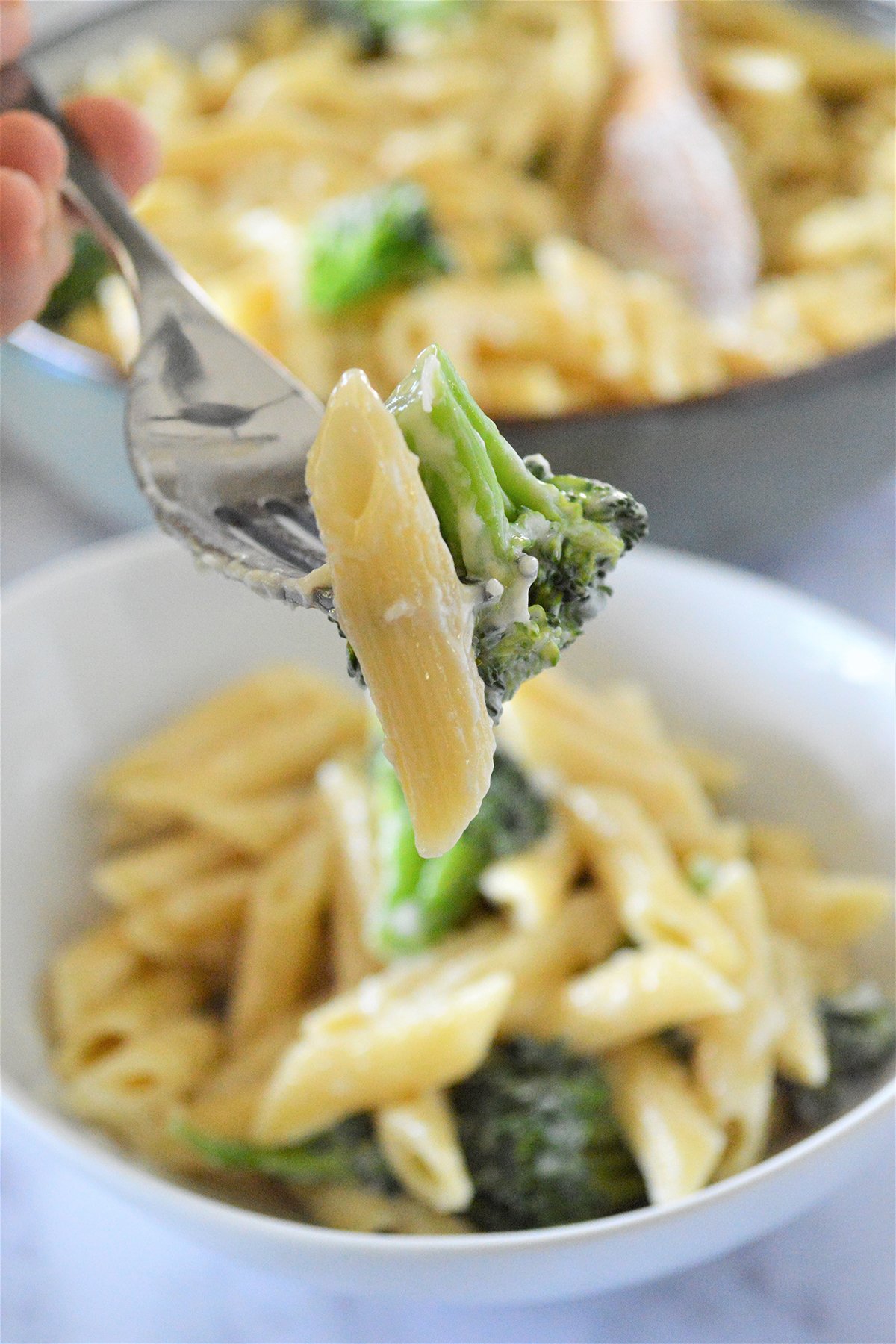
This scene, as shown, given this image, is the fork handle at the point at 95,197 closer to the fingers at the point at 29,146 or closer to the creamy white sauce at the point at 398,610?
the fingers at the point at 29,146

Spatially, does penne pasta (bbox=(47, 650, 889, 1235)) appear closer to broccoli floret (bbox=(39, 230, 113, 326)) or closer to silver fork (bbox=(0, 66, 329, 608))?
silver fork (bbox=(0, 66, 329, 608))

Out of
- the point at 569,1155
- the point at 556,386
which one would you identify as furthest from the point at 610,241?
the point at 569,1155

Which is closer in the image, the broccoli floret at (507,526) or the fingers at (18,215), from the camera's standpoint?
the broccoli floret at (507,526)

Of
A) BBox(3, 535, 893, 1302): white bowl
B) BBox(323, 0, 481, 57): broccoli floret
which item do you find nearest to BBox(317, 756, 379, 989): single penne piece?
BBox(3, 535, 893, 1302): white bowl

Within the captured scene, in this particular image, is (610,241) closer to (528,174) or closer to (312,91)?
(528,174)

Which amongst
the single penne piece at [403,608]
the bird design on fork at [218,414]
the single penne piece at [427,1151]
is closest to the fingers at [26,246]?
the bird design on fork at [218,414]

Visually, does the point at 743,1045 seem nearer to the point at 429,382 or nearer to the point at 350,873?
the point at 350,873

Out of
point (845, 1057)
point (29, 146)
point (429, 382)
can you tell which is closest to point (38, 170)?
point (29, 146)
